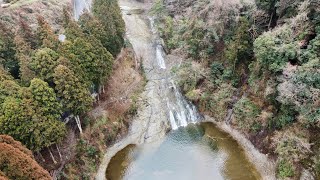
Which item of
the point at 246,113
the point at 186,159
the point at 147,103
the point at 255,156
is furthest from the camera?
the point at 147,103

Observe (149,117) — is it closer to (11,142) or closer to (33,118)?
(33,118)

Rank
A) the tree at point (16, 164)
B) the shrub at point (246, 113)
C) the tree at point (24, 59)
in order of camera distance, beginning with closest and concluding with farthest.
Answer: the tree at point (16, 164), the tree at point (24, 59), the shrub at point (246, 113)

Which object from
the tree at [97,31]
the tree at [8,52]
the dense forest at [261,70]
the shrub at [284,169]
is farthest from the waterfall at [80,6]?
the shrub at [284,169]

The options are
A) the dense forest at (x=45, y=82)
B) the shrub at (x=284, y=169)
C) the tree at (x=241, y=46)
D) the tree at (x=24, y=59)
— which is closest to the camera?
the dense forest at (x=45, y=82)

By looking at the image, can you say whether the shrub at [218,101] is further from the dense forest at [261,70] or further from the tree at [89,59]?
the tree at [89,59]

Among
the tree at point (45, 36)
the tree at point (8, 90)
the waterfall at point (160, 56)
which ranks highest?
the tree at point (45, 36)

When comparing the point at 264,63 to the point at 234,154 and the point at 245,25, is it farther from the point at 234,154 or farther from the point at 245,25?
the point at 234,154

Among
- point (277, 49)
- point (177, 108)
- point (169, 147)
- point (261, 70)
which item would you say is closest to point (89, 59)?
point (177, 108)
